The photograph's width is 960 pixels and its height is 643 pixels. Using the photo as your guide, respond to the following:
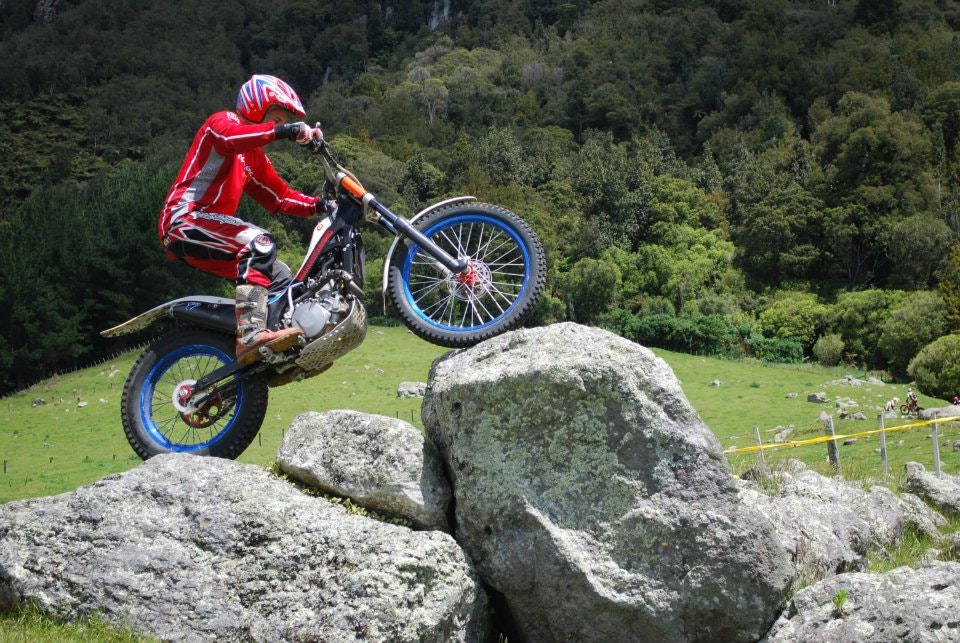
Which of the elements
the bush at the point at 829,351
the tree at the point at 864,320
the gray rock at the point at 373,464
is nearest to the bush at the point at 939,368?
the tree at the point at 864,320

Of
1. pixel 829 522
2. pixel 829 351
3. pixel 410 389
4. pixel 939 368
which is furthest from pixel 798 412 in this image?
pixel 829 522

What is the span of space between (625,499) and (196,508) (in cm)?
396

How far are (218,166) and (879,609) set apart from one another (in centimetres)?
755

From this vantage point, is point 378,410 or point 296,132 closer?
point 296,132

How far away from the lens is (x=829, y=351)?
217 feet

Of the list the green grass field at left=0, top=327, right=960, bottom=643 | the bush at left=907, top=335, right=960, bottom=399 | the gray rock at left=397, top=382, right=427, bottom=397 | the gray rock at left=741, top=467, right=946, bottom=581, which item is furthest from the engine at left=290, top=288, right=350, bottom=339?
the bush at left=907, top=335, right=960, bottom=399

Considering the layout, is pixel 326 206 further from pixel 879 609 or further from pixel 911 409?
pixel 911 409

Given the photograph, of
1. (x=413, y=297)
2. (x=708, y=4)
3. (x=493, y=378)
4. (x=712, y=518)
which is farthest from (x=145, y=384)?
(x=708, y=4)

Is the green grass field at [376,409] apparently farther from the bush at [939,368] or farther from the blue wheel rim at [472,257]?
the blue wheel rim at [472,257]

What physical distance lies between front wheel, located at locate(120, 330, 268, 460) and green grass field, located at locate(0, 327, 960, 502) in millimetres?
15960

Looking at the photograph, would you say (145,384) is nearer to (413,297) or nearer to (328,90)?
(413,297)

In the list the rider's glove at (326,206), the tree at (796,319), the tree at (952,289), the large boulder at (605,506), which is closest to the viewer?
the large boulder at (605,506)

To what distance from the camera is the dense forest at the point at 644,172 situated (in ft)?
205

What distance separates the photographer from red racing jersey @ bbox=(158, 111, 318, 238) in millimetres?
9414
